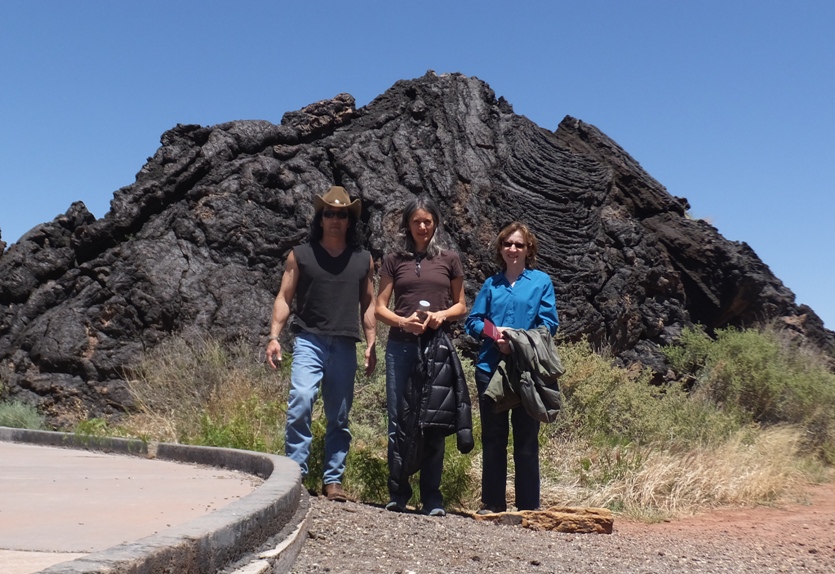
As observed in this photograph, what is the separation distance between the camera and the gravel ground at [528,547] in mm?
4500

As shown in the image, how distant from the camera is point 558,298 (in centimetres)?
1395

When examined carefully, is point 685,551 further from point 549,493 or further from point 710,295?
point 710,295

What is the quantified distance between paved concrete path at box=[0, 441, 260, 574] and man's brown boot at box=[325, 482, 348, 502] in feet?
1.67

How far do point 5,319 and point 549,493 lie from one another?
854 cm

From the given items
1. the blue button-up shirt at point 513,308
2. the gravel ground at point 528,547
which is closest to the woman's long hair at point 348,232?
the blue button-up shirt at point 513,308

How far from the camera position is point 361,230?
1380 cm

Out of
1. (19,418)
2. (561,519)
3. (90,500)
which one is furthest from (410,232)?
(19,418)

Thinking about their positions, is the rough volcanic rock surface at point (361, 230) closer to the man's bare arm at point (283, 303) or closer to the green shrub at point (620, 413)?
the green shrub at point (620, 413)

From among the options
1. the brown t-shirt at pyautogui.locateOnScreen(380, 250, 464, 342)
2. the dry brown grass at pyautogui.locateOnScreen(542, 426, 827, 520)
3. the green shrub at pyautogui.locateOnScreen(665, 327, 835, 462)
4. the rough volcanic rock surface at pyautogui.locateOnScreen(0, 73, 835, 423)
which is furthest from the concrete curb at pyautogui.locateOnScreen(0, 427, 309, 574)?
the green shrub at pyautogui.locateOnScreen(665, 327, 835, 462)

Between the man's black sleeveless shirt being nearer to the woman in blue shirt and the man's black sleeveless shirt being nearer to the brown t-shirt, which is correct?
the brown t-shirt

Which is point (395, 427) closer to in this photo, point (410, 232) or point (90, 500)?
point (410, 232)

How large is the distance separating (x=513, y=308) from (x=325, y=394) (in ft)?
4.70

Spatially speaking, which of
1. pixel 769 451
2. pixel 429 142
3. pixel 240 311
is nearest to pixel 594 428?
pixel 769 451

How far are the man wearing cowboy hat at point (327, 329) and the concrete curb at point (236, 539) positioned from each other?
0.40 meters
